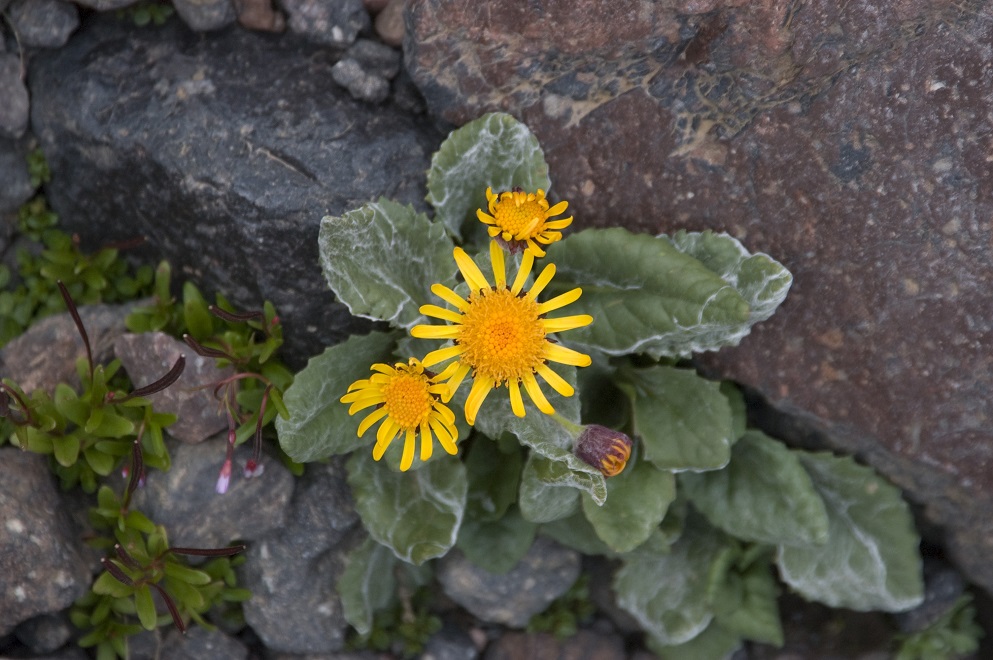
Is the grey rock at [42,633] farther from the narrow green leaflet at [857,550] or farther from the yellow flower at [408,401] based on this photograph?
the narrow green leaflet at [857,550]

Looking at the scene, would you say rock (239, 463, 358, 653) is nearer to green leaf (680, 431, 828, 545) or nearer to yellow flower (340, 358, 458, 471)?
yellow flower (340, 358, 458, 471)

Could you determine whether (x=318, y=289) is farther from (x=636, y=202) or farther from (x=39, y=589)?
(x=39, y=589)

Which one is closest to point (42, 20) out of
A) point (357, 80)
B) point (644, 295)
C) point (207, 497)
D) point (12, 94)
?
point (12, 94)

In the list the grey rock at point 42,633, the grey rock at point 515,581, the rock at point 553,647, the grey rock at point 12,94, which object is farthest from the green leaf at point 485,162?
the grey rock at point 42,633

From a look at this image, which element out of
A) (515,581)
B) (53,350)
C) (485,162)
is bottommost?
(515,581)

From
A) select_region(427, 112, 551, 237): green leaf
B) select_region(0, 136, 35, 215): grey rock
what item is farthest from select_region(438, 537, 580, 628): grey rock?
select_region(0, 136, 35, 215): grey rock

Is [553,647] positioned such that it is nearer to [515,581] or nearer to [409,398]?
[515,581]
